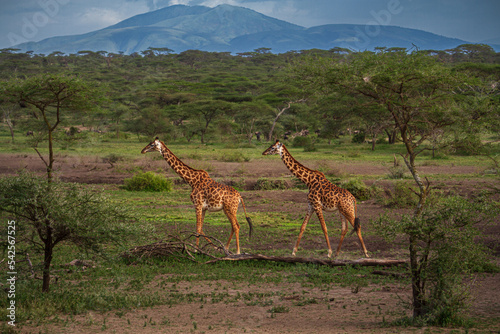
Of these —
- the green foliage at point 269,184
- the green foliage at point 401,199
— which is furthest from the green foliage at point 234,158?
the green foliage at point 401,199

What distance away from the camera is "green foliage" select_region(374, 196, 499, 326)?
604 centimetres

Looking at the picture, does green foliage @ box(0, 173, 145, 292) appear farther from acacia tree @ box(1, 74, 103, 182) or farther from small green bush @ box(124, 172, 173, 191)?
small green bush @ box(124, 172, 173, 191)

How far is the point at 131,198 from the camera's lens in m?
17.8

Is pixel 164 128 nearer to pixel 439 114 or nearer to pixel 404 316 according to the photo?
pixel 439 114

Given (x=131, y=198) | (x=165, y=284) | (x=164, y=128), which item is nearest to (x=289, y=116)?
(x=164, y=128)

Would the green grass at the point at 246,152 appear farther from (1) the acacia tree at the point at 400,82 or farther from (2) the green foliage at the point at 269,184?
(1) the acacia tree at the point at 400,82

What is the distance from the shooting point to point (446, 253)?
20.0 ft

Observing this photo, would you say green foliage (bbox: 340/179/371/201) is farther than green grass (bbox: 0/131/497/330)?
Yes

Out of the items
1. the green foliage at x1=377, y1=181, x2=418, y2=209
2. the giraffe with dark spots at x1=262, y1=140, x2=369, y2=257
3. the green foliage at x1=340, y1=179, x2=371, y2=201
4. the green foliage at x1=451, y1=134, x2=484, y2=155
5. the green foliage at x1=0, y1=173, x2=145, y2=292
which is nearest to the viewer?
the green foliage at x1=0, y1=173, x2=145, y2=292

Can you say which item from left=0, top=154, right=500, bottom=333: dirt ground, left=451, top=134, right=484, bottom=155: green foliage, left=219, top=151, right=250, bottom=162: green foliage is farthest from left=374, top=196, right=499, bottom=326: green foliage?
left=219, top=151, right=250, bottom=162: green foliage

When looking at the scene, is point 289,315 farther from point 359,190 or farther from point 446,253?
point 359,190

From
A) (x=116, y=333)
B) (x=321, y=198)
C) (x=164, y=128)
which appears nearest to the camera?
(x=116, y=333)

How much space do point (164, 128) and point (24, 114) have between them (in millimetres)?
14837

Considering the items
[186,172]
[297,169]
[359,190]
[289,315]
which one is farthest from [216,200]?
[359,190]
